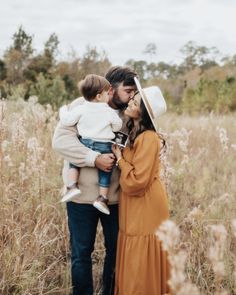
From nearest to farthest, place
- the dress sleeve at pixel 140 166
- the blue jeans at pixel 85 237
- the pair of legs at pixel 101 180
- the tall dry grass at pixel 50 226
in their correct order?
Answer: the dress sleeve at pixel 140 166, the pair of legs at pixel 101 180, the blue jeans at pixel 85 237, the tall dry grass at pixel 50 226

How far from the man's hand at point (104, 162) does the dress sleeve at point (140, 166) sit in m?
0.06

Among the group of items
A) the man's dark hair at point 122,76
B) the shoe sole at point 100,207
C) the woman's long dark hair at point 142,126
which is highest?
the man's dark hair at point 122,76

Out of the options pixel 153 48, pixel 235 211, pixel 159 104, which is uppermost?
pixel 153 48

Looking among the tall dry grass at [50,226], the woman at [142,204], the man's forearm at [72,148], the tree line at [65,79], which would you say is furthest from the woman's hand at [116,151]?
the tree line at [65,79]

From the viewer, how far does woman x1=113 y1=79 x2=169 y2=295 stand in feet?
8.54

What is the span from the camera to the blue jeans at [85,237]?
2.79m

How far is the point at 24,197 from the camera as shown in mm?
3811

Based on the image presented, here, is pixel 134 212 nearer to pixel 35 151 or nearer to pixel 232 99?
pixel 35 151

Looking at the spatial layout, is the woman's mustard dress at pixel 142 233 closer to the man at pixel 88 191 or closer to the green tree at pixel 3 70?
the man at pixel 88 191

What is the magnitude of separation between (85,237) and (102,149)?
0.53m

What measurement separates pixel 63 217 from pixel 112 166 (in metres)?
1.17

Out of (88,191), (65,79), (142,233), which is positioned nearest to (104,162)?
(88,191)

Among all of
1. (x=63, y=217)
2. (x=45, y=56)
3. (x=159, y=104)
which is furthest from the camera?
(x=45, y=56)

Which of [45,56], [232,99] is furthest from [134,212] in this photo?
[45,56]
